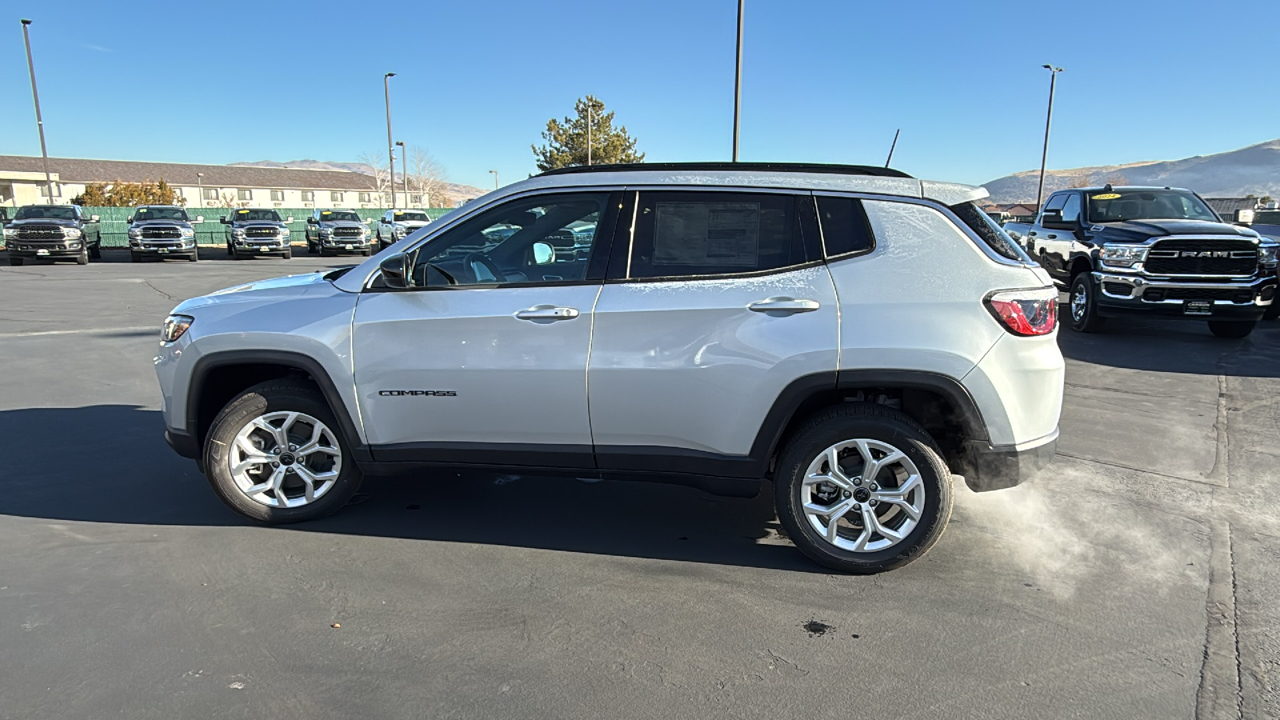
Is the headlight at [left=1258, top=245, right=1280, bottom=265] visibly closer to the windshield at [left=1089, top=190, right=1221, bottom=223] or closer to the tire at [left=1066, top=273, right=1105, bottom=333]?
the windshield at [left=1089, top=190, right=1221, bottom=223]

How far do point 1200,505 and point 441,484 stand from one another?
14.5 feet

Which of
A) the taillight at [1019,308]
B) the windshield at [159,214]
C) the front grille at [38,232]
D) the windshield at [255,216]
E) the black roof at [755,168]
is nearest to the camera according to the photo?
the taillight at [1019,308]

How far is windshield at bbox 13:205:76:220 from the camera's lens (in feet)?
76.5

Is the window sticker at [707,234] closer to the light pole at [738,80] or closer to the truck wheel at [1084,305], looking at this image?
the truck wheel at [1084,305]

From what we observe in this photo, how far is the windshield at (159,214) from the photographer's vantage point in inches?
998

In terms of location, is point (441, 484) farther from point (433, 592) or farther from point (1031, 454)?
point (1031, 454)

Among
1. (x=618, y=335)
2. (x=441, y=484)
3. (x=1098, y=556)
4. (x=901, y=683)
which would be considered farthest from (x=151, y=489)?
(x=1098, y=556)

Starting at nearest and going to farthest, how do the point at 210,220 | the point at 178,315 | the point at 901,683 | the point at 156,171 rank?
the point at 901,683, the point at 178,315, the point at 210,220, the point at 156,171

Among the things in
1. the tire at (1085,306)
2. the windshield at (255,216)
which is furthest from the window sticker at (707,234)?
the windshield at (255,216)

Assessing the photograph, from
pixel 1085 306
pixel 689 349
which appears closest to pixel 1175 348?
pixel 1085 306

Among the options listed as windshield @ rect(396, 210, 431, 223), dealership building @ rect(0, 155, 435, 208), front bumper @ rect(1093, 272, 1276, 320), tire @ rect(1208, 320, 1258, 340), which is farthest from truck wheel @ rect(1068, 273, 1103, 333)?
dealership building @ rect(0, 155, 435, 208)

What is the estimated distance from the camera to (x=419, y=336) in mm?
3783

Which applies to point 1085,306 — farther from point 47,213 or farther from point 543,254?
point 47,213

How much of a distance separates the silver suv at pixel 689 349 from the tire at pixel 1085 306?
757cm
